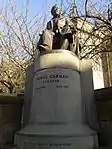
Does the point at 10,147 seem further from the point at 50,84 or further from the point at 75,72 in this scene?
the point at 75,72

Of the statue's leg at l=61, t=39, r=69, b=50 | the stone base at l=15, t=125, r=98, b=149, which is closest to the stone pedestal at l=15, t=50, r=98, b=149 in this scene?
the stone base at l=15, t=125, r=98, b=149

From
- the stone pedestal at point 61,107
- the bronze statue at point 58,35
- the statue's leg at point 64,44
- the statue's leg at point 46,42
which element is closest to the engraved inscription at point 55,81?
the stone pedestal at point 61,107

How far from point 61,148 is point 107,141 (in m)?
1.33

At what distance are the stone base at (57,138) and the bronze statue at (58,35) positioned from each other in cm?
217

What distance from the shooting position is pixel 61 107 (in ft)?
16.1

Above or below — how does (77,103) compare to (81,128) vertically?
above

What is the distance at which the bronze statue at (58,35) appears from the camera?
590cm

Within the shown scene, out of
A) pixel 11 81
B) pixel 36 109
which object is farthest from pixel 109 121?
pixel 11 81

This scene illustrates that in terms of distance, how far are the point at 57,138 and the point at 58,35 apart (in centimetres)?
292

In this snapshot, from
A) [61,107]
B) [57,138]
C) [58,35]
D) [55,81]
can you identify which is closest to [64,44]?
[58,35]

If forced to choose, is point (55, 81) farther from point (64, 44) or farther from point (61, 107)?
point (64, 44)

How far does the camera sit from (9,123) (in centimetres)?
583

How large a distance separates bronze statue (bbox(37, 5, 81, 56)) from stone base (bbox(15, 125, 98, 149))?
7.11 ft

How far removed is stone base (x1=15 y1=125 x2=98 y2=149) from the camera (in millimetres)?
4219
